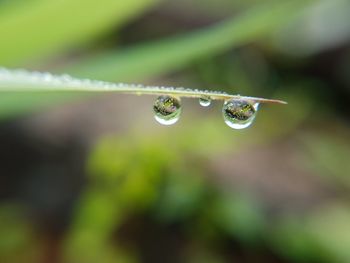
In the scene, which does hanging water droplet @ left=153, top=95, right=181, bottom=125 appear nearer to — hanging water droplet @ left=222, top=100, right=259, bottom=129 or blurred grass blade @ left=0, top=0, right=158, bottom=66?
hanging water droplet @ left=222, top=100, right=259, bottom=129

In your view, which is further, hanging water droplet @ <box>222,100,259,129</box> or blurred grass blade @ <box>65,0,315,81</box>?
blurred grass blade @ <box>65,0,315,81</box>

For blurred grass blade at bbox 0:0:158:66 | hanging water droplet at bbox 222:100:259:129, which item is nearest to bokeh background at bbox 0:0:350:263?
blurred grass blade at bbox 0:0:158:66

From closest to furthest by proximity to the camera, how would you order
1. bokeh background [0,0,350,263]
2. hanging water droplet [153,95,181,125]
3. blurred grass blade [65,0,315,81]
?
hanging water droplet [153,95,181,125], blurred grass blade [65,0,315,81], bokeh background [0,0,350,263]

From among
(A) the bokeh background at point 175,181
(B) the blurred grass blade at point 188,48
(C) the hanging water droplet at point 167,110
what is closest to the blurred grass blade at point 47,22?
(B) the blurred grass blade at point 188,48

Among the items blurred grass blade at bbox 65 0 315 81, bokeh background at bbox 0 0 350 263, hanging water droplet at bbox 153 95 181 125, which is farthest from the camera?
bokeh background at bbox 0 0 350 263

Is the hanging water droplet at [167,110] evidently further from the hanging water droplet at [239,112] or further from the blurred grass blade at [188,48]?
the blurred grass blade at [188,48]

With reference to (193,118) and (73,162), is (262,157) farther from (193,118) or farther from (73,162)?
(73,162)

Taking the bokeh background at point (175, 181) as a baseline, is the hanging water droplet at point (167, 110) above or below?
below
